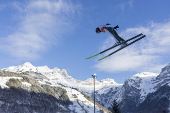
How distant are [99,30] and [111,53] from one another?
16.0ft

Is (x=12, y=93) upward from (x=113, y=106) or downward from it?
upward

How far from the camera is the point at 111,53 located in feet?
92.9

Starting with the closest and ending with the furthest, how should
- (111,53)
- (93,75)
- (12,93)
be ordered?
(111,53) → (93,75) → (12,93)

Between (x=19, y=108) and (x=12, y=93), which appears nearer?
(x=19, y=108)

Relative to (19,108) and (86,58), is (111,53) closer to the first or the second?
(86,58)

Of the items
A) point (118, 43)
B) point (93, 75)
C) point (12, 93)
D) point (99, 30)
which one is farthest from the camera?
point (12, 93)

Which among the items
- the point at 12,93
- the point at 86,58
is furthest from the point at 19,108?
the point at 86,58

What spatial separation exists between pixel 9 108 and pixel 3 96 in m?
18.6

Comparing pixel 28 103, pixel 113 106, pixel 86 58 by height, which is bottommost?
pixel 113 106

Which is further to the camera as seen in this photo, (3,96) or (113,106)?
(3,96)

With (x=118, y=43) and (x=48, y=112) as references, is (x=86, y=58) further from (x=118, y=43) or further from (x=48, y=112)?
(x=48, y=112)

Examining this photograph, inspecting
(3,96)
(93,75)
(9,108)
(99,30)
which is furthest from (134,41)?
(3,96)

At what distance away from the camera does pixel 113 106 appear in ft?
167

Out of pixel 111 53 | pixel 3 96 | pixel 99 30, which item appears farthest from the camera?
pixel 3 96
